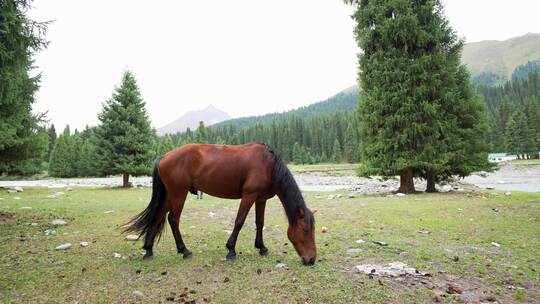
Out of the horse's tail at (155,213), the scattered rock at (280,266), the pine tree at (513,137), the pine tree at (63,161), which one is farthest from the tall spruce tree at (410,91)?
the pine tree at (513,137)

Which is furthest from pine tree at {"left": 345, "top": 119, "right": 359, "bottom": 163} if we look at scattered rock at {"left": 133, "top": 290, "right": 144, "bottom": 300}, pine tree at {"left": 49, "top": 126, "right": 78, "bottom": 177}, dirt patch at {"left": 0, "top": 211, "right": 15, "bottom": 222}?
scattered rock at {"left": 133, "top": 290, "right": 144, "bottom": 300}

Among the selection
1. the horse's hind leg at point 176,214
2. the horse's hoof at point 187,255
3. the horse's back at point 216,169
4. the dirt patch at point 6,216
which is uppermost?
the horse's back at point 216,169

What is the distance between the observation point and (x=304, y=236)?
5.18 meters

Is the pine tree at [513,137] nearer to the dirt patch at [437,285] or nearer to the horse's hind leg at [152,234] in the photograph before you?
the dirt patch at [437,285]

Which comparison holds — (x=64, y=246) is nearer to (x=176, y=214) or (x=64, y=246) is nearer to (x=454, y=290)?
(x=176, y=214)

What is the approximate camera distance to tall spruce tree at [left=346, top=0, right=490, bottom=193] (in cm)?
1598

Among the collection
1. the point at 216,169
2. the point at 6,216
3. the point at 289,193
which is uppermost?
the point at 216,169

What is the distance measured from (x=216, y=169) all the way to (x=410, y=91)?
1385cm

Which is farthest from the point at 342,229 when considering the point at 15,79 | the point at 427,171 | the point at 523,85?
the point at 523,85

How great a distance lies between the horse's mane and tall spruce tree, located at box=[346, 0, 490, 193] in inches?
474

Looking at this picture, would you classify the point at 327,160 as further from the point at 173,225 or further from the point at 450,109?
the point at 173,225

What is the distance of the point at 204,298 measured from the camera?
12.9ft

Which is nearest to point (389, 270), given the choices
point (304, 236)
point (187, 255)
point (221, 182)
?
point (304, 236)

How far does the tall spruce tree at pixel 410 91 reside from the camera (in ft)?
52.4
